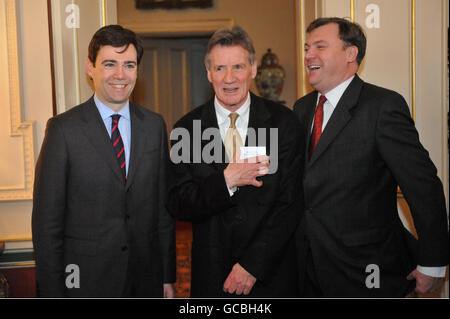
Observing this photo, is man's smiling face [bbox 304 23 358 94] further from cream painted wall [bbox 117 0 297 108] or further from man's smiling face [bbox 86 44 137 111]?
cream painted wall [bbox 117 0 297 108]

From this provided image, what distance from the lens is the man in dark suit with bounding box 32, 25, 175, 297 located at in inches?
82.1

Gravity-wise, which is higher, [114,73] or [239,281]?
[114,73]

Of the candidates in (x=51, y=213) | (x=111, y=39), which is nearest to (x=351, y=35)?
(x=111, y=39)

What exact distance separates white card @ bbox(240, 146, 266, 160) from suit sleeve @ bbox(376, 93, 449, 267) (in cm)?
57

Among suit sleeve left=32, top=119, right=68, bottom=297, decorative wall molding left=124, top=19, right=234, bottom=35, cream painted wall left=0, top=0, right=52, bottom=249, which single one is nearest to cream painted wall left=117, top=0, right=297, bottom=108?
decorative wall molding left=124, top=19, right=234, bottom=35

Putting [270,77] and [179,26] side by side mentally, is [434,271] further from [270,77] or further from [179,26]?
[179,26]

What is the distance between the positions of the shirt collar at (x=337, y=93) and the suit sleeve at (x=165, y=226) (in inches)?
36.1

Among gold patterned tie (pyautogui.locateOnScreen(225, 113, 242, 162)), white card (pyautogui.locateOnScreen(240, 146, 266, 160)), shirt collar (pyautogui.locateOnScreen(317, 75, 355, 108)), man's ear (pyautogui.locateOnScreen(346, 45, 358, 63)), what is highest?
man's ear (pyautogui.locateOnScreen(346, 45, 358, 63))

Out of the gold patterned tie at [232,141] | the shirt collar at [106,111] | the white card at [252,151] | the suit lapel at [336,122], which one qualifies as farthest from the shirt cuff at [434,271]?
the shirt collar at [106,111]

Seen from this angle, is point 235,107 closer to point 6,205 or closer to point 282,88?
point 6,205

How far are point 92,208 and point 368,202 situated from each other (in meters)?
1.36

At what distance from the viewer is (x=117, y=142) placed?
2.20 meters

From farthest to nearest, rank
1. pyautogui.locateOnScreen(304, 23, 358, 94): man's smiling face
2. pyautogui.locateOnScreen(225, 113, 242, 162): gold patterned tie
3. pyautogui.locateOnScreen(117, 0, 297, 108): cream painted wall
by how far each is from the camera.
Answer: pyautogui.locateOnScreen(117, 0, 297, 108): cream painted wall
pyautogui.locateOnScreen(304, 23, 358, 94): man's smiling face
pyautogui.locateOnScreen(225, 113, 242, 162): gold patterned tie

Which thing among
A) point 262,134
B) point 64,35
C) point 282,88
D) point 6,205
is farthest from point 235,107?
point 282,88
